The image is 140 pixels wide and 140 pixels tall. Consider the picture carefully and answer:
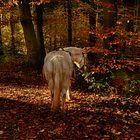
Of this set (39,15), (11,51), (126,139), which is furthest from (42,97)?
(11,51)

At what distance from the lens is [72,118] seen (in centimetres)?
884

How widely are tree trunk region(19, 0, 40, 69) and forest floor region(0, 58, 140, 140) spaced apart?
6264 millimetres

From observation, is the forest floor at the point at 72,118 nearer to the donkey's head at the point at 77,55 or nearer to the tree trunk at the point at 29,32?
the donkey's head at the point at 77,55

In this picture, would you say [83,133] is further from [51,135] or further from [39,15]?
[39,15]

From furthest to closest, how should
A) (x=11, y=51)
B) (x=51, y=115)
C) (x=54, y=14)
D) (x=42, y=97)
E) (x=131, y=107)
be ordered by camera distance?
1. (x=11, y=51)
2. (x=54, y=14)
3. (x=42, y=97)
4. (x=131, y=107)
5. (x=51, y=115)

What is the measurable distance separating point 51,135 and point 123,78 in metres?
5.42

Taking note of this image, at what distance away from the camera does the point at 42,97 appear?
12.0 m

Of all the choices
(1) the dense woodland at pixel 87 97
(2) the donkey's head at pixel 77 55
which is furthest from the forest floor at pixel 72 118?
(2) the donkey's head at pixel 77 55

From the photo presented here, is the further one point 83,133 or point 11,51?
point 11,51

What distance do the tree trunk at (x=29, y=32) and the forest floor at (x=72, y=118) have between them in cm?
626

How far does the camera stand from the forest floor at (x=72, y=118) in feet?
25.0

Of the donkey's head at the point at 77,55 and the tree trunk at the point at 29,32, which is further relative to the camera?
the tree trunk at the point at 29,32

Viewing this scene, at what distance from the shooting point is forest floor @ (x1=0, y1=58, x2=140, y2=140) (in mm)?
7609

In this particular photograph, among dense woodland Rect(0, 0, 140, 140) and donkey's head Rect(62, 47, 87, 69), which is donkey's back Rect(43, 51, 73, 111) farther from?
donkey's head Rect(62, 47, 87, 69)
